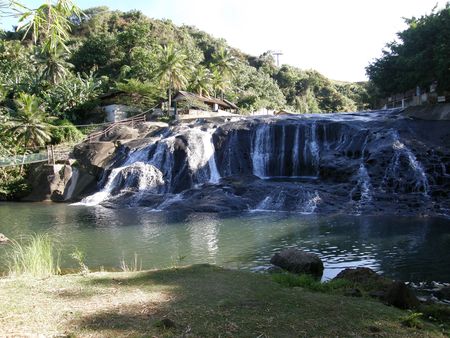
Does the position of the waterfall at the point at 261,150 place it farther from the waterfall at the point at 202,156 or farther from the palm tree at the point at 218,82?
Result: the palm tree at the point at 218,82

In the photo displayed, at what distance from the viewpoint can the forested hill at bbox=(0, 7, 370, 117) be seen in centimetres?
5031

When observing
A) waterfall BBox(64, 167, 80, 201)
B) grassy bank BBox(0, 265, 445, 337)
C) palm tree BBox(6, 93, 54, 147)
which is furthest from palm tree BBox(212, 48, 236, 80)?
grassy bank BBox(0, 265, 445, 337)

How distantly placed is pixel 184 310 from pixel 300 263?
511cm

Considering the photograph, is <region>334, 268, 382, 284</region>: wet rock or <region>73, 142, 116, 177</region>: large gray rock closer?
<region>334, 268, 382, 284</region>: wet rock

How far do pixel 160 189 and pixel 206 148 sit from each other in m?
4.87

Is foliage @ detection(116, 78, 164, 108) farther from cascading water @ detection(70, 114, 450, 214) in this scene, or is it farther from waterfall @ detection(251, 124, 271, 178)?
waterfall @ detection(251, 124, 271, 178)

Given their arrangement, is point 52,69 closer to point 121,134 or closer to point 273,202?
point 121,134

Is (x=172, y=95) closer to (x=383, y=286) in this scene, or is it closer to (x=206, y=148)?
(x=206, y=148)

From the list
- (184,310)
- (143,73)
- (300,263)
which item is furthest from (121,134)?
(184,310)

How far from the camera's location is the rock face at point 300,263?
10.7 metres

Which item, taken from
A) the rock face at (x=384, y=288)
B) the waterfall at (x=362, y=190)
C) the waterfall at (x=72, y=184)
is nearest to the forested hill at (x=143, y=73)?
the waterfall at (x=72, y=184)

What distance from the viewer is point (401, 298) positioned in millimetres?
7281

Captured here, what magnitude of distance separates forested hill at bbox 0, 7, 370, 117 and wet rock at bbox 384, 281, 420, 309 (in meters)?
27.0

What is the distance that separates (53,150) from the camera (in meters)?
34.8
